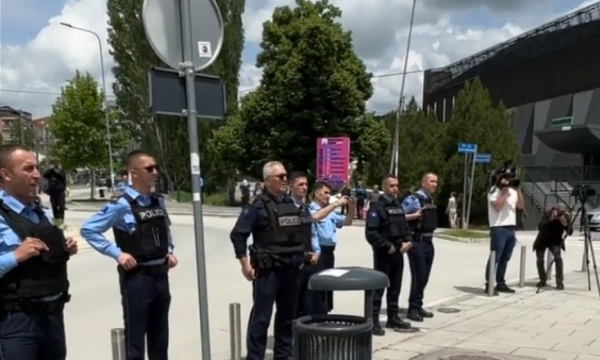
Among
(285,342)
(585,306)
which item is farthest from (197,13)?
(585,306)

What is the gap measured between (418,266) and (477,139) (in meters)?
22.2

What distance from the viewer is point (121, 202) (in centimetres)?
496

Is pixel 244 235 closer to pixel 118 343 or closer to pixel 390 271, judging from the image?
pixel 118 343

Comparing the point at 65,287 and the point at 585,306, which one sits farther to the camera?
the point at 585,306

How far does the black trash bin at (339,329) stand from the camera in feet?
13.5

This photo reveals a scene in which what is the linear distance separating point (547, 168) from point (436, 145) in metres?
7.74

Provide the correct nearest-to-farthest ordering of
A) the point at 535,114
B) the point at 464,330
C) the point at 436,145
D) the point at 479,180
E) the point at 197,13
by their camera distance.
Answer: the point at 197,13 < the point at 464,330 < the point at 479,180 < the point at 436,145 < the point at 535,114

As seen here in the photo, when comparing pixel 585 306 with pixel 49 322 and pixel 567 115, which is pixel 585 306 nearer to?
pixel 49 322

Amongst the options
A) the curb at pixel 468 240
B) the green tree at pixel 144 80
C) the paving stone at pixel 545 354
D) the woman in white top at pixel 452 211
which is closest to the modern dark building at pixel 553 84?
the woman in white top at pixel 452 211

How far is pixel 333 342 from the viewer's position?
4094 millimetres

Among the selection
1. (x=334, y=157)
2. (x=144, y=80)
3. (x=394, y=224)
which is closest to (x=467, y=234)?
(x=334, y=157)

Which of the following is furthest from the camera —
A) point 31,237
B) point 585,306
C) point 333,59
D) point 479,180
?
point 333,59

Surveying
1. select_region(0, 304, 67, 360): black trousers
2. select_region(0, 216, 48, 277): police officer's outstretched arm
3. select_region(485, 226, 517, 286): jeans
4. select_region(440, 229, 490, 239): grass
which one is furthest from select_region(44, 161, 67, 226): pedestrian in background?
select_region(0, 216, 48, 277): police officer's outstretched arm

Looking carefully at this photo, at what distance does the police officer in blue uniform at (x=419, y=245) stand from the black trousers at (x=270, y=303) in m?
2.73
